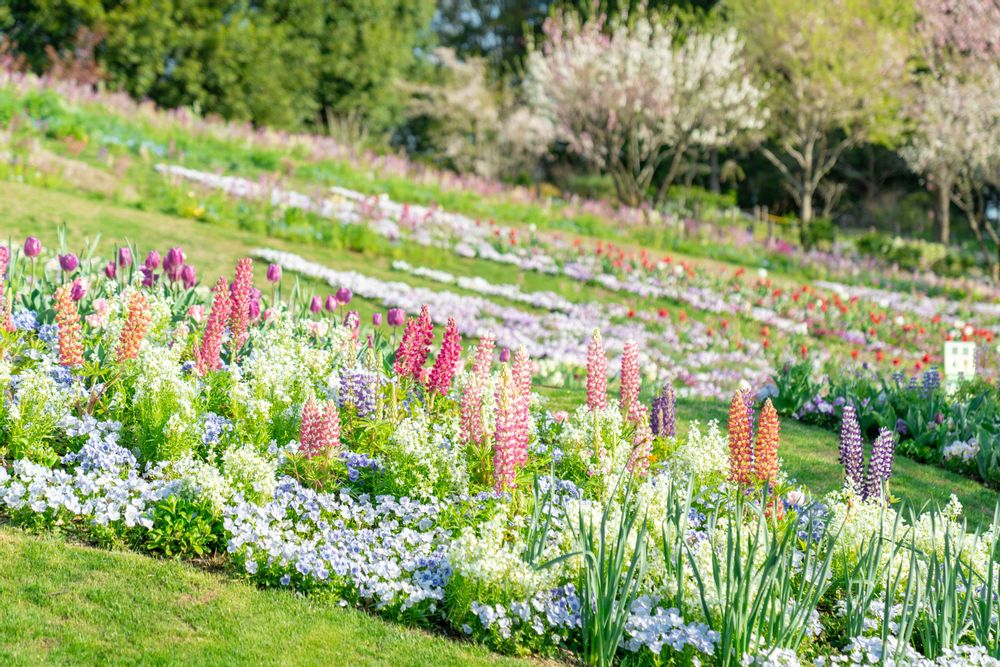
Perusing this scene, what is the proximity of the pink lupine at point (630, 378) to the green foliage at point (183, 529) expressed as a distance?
2.31 m

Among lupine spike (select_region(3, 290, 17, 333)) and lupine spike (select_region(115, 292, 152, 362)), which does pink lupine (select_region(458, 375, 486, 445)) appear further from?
lupine spike (select_region(3, 290, 17, 333))

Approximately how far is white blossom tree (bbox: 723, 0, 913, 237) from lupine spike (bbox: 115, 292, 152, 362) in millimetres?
23806

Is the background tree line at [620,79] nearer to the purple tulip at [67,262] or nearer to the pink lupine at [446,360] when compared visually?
the purple tulip at [67,262]

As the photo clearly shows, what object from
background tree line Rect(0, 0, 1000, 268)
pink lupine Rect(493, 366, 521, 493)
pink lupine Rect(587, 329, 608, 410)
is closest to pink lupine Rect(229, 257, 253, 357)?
pink lupine Rect(493, 366, 521, 493)

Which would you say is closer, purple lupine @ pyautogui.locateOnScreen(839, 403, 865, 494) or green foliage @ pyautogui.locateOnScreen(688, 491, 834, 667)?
green foliage @ pyautogui.locateOnScreen(688, 491, 834, 667)

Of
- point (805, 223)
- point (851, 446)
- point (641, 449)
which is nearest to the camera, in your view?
point (641, 449)

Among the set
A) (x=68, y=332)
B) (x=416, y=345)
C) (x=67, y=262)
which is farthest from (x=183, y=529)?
(x=67, y=262)

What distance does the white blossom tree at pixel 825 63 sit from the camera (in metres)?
26.5

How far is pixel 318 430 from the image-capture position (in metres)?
4.82

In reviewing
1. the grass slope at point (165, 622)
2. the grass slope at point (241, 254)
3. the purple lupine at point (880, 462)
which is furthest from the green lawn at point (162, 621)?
the grass slope at point (241, 254)

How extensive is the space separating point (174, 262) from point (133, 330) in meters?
1.36

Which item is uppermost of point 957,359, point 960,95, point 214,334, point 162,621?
point 960,95

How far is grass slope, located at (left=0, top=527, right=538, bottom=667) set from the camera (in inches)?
145

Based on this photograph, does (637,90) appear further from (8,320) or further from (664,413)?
(8,320)
